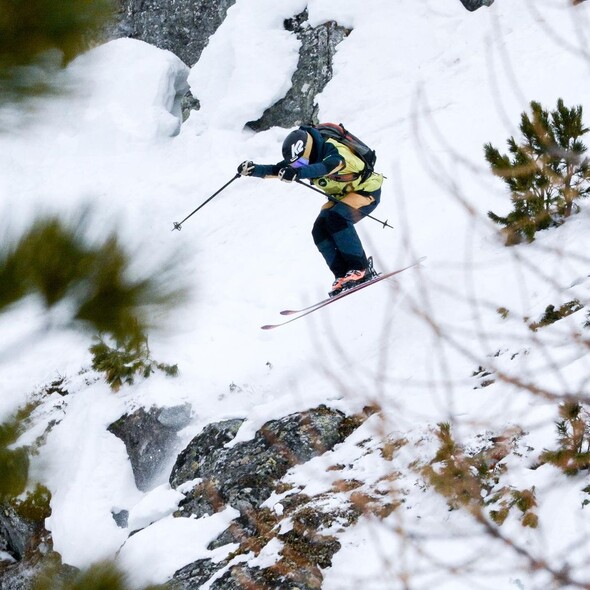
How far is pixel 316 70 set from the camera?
14.5m

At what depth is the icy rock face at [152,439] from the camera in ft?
25.0

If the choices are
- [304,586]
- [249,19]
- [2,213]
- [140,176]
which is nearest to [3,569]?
[304,586]

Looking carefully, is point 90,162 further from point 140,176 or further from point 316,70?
point 316,70

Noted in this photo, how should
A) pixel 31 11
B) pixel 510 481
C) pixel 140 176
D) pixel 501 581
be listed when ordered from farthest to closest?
pixel 140 176 < pixel 510 481 < pixel 501 581 < pixel 31 11

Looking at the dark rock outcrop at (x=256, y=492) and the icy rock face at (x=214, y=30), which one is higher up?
the icy rock face at (x=214, y=30)

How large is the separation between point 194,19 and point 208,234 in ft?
23.0

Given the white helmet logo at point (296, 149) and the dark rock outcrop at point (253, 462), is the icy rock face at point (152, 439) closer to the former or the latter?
the dark rock outcrop at point (253, 462)

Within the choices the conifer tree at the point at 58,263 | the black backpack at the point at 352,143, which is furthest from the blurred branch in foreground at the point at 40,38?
the black backpack at the point at 352,143

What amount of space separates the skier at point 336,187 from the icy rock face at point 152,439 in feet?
7.32

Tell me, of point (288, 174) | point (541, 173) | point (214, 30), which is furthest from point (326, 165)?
point (214, 30)

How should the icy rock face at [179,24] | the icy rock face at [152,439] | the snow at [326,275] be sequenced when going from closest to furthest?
the snow at [326,275] → the icy rock face at [152,439] → the icy rock face at [179,24]

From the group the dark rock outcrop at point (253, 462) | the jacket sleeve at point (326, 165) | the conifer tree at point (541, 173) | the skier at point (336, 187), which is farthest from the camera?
the skier at point (336, 187)

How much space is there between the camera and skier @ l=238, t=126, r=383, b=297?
6.61 metres

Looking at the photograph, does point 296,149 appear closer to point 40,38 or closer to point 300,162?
point 300,162
